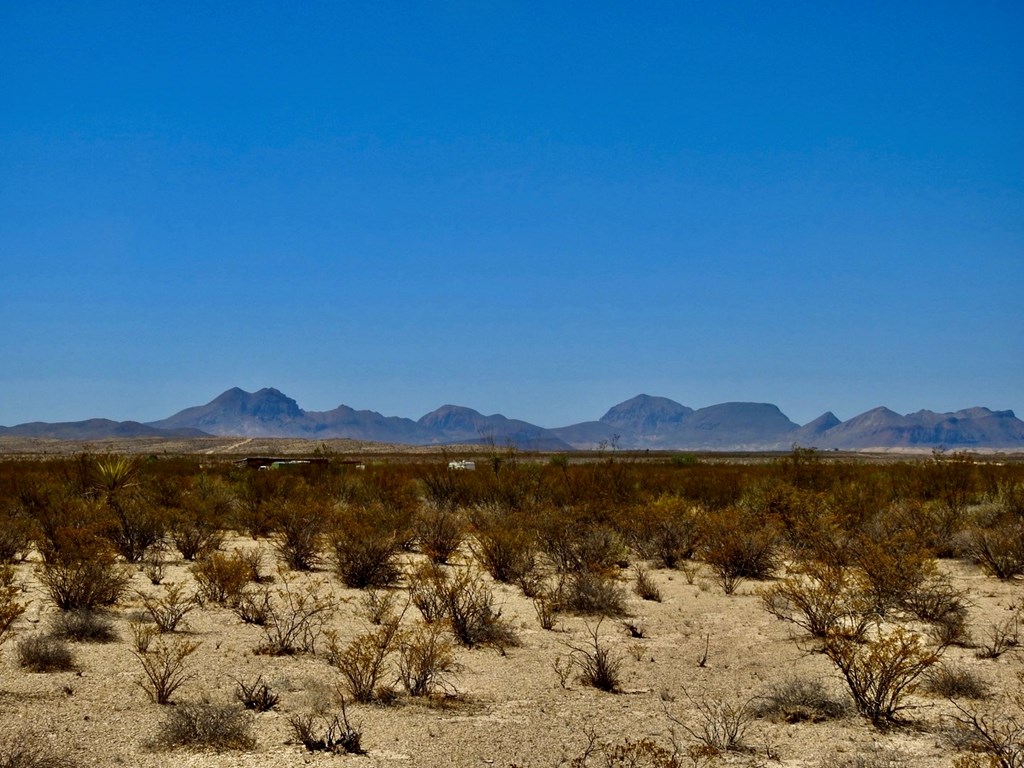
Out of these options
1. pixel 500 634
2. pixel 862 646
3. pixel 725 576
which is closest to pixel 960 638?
pixel 862 646

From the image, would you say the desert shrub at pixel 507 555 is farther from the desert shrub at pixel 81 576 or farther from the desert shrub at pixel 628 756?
the desert shrub at pixel 628 756

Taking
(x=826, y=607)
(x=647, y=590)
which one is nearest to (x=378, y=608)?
(x=647, y=590)

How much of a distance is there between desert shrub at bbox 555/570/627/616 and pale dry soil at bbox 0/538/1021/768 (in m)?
0.33

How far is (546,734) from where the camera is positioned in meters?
7.73

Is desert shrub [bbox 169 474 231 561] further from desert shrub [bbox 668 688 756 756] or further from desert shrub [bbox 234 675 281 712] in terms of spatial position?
desert shrub [bbox 668 688 756 756]

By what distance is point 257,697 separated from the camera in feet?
27.1

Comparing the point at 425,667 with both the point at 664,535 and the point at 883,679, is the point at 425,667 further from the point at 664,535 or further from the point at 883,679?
the point at 664,535

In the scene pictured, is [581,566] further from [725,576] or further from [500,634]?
[500,634]

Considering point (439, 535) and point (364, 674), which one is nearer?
point (364, 674)

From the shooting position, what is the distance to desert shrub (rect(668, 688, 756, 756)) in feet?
24.1

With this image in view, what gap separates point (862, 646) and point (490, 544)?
21.2 feet

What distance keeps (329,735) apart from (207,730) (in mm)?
1019

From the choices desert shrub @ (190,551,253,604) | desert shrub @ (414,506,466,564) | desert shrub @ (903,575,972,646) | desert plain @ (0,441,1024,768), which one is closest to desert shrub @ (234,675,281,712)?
desert plain @ (0,441,1024,768)

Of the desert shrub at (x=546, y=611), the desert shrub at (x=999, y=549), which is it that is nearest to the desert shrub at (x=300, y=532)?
the desert shrub at (x=546, y=611)
